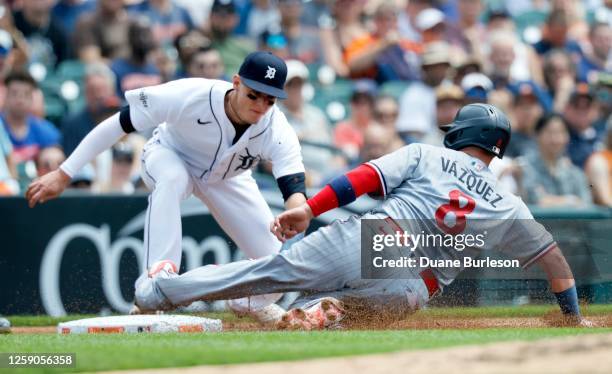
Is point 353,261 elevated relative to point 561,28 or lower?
lower

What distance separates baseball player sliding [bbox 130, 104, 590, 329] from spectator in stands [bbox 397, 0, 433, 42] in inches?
269

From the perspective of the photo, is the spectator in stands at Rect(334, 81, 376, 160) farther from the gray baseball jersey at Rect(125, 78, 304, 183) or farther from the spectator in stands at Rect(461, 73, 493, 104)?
the gray baseball jersey at Rect(125, 78, 304, 183)

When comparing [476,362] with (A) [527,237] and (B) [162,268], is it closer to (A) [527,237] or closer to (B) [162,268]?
(A) [527,237]

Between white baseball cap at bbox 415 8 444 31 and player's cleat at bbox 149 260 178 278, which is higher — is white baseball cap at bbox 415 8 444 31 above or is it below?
above

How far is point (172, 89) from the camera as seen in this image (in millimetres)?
7340

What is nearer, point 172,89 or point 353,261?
point 353,261

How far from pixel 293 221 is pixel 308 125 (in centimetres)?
531

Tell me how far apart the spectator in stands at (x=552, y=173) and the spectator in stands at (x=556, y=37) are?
267cm

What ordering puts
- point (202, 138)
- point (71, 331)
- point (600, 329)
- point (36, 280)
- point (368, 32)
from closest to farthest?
point (600, 329) → point (71, 331) → point (202, 138) → point (36, 280) → point (368, 32)

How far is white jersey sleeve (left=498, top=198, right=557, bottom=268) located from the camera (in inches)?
260

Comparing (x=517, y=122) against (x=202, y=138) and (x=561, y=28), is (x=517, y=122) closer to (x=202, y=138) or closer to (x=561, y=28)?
(x=561, y=28)

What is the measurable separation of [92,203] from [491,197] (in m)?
4.28

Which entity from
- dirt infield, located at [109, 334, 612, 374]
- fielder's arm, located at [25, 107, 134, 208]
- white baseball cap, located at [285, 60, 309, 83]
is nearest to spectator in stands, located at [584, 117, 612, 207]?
white baseball cap, located at [285, 60, 309, 83]

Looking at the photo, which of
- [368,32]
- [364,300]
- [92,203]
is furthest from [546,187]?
[364,300]
